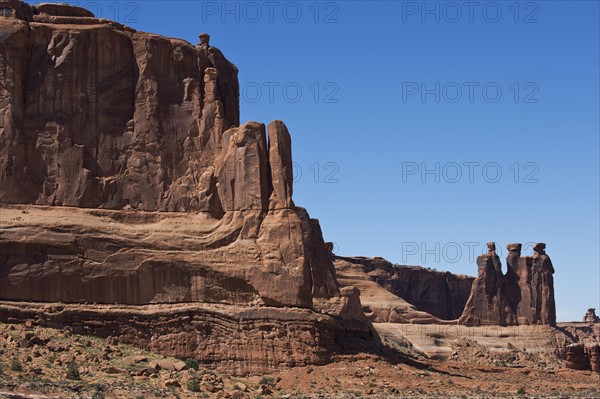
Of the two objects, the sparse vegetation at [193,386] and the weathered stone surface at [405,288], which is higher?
the weathered stone surface at [405,288]

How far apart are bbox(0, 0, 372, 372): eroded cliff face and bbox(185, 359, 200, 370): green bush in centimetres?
285

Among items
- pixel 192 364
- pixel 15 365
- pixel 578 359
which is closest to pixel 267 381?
pixel 192 364

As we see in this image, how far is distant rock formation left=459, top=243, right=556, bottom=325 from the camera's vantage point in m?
108

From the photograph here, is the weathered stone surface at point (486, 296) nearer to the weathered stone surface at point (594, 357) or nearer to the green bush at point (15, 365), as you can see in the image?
the weathered stone surface at point (594, 357)

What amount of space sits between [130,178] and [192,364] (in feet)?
29.7

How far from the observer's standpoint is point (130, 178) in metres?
54.2

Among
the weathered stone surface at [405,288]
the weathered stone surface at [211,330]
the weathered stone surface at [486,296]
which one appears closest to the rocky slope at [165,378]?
the weathered stone surface at [211,330]

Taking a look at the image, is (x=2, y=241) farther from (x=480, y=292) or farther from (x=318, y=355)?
(x=480, y=292)

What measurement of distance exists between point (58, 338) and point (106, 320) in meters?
2.20

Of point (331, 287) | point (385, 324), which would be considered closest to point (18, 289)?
point (331, 287)

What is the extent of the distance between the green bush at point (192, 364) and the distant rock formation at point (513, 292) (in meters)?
59.6

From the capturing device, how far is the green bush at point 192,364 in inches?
1945

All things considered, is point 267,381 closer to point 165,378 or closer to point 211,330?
point 211,330

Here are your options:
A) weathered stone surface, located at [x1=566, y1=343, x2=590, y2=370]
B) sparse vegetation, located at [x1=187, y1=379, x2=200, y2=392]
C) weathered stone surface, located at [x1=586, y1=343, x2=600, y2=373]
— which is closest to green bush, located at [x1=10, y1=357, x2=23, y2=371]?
sparse vegetation, located at [x1=187, y1=379, x2=200, y2=392]
